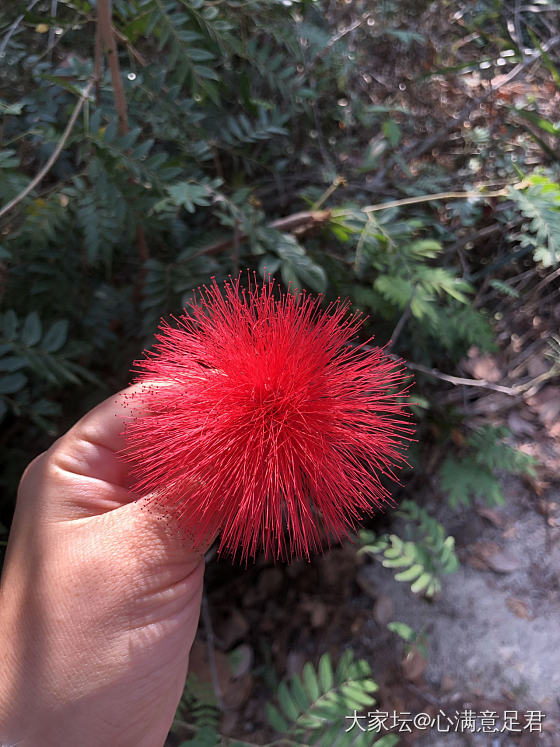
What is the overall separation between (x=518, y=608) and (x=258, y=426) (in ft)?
4.33

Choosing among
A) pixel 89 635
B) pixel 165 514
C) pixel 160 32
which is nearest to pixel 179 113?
pixel 160 32

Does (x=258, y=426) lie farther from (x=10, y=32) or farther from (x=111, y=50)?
(x=10, y=32)

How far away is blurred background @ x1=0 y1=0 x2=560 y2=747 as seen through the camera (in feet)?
4.32

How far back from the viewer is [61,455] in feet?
3.69

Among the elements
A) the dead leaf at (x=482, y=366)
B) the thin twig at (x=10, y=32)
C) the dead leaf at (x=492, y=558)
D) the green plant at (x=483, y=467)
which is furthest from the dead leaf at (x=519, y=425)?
the thin twig at (x=10, y=32)

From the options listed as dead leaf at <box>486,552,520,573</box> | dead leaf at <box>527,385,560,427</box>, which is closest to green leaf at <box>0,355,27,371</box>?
→ dead leaf at <box>486,552,520,573</box>

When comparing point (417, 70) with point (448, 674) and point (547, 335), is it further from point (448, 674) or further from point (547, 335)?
point (448, 674)

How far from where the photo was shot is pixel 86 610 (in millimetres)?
988

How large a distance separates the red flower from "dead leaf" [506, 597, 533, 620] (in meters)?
1.07

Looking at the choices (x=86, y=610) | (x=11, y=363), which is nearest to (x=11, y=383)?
(x=11, y=363)

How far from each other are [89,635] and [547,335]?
1.73 meters

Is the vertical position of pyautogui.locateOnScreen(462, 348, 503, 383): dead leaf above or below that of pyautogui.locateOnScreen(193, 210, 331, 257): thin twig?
below

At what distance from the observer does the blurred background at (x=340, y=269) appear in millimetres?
1317

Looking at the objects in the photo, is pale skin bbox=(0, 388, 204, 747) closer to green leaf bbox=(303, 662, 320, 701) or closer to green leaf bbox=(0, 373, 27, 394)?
green leaf bbox=(0, 373, 27, 394)
